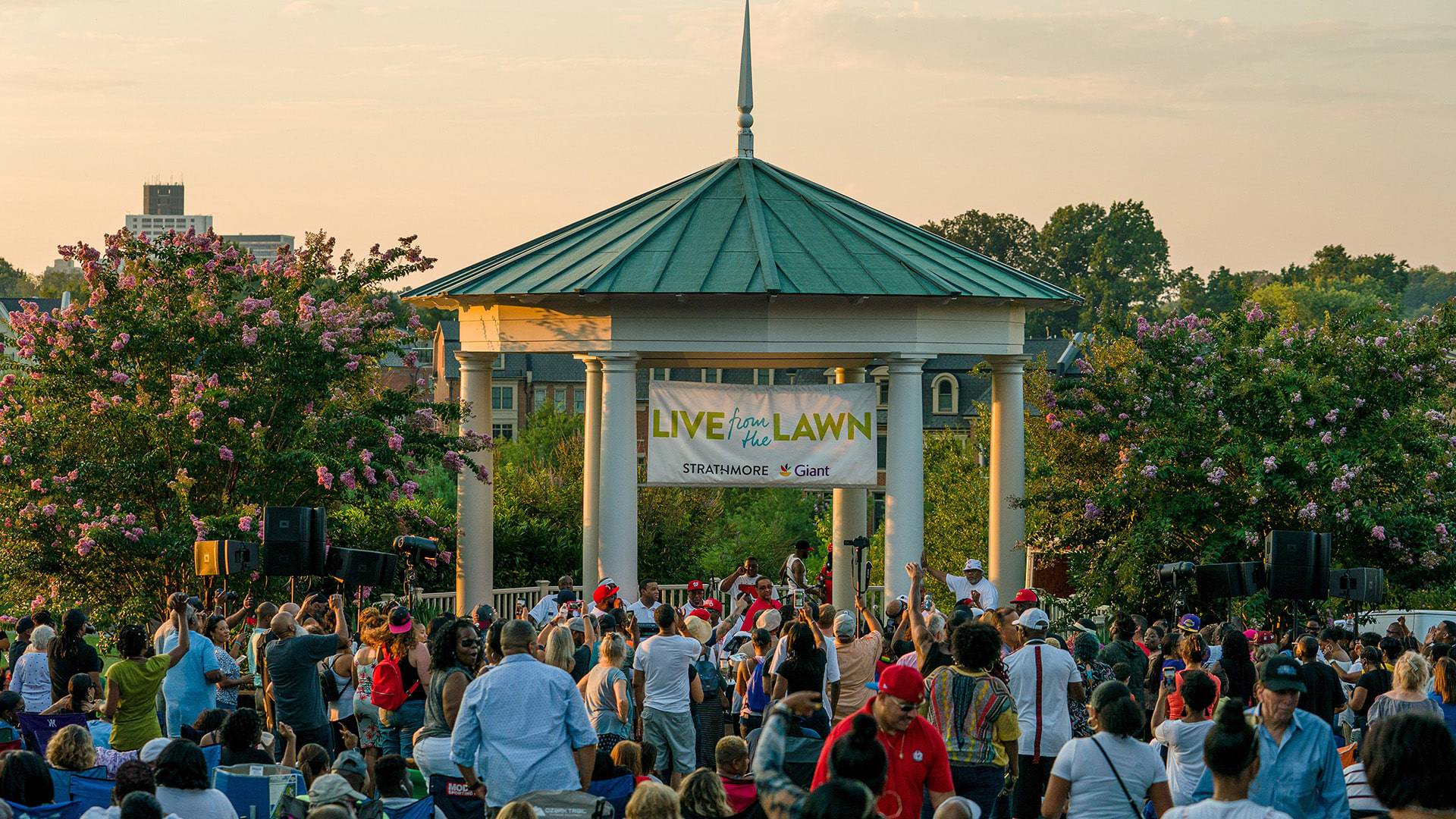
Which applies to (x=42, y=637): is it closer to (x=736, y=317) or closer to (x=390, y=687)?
(x=390, y=687)

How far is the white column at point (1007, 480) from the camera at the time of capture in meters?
27.5

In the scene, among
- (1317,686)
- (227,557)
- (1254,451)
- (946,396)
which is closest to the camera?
(1317,686)

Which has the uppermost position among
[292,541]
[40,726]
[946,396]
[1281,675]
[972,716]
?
[946,396]

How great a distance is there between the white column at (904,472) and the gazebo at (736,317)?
0.03 metres

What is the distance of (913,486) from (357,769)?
1613 centimetres

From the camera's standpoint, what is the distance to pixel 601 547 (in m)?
25.5

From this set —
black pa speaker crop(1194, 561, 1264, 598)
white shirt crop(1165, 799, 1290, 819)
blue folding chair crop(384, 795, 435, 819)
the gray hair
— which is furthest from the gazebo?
white shirt crop(1165, 799, 1290, 819)

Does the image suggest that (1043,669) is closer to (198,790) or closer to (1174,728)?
(1174,728)

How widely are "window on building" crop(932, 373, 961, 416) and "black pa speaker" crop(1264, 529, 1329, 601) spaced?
194 ft

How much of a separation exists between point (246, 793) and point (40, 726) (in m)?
3.51

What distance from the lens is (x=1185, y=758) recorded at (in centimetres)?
1061

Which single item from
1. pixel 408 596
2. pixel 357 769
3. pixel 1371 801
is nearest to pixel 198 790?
pixel 357 769

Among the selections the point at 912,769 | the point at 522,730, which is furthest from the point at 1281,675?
the point at 522,730

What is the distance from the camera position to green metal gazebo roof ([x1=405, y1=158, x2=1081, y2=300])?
2536cm
